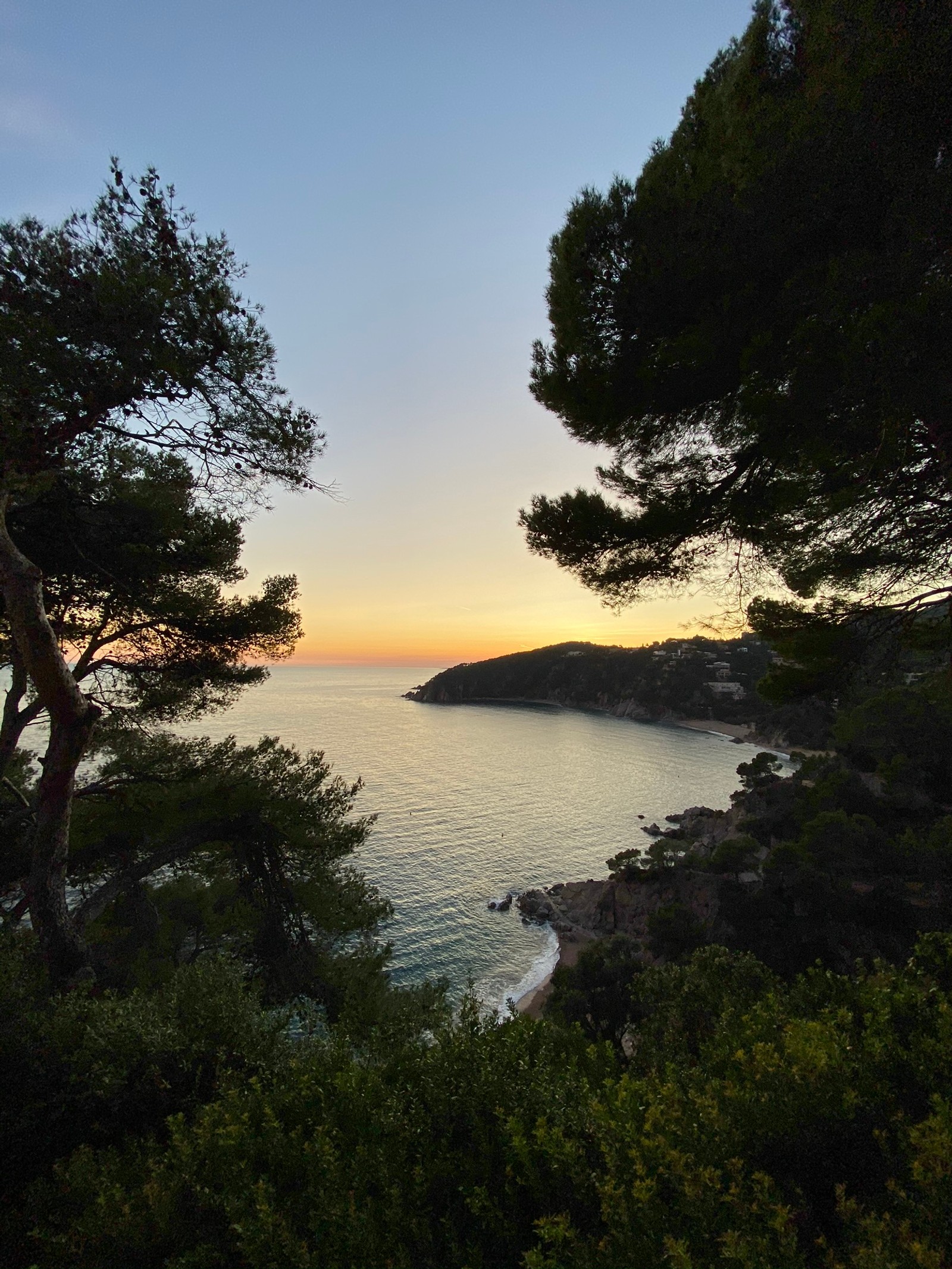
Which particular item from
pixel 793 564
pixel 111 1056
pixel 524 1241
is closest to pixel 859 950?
pixel 793 564

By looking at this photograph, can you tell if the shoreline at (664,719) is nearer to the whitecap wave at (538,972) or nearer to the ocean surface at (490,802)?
the ocean surface at (490,802)

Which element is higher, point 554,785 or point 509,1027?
point 509,1027

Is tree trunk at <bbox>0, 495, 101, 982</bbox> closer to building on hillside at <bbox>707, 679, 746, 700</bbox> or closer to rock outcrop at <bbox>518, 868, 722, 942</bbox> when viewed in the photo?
rock outcrop at <bbox>518, 868, 722, 942</bbox>

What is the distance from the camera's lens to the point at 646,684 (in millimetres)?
107062

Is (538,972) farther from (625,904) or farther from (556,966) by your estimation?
(625,904)

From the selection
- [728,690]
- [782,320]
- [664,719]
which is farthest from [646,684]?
[782,320]

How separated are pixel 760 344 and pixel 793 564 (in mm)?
3005

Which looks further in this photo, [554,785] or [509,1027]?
[554,785]

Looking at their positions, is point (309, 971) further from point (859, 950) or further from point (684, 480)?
point (859, 950)

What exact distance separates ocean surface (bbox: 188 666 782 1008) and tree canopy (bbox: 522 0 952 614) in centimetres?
823

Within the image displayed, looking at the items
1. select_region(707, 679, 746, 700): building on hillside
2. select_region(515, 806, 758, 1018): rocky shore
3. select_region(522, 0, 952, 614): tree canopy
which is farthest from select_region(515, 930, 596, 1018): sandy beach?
select_region(707, 679, 746, 700): building on hillside

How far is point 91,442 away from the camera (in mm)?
6195

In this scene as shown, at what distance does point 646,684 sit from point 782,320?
352 ft

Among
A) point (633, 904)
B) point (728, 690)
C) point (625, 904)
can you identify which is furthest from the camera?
point (728, 690)
